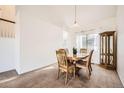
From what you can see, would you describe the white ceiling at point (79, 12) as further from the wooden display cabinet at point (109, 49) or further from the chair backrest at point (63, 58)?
the chair backrest at point (63, 58)

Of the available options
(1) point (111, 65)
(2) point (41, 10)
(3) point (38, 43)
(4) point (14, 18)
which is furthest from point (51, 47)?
(1) point (111, 65)

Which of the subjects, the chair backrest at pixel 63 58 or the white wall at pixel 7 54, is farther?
the white wall at pixel 7 54

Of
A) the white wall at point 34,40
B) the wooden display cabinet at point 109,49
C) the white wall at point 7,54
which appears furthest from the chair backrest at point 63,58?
the wooden display cabinet at point 109,49

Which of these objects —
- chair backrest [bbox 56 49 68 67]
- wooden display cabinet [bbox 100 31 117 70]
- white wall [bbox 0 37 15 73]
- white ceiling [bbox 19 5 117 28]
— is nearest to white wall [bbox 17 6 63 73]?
white ceiling [bbox 19 5 117 28]

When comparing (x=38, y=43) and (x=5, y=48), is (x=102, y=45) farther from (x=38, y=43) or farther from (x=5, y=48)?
(x=5, y=48)

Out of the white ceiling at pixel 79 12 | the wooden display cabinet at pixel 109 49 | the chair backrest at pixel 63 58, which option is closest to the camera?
the chair backrest at pixel 63 58

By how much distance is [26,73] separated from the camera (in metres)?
3.65

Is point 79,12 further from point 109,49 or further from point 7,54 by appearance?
point 7,54

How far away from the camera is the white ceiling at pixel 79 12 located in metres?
4.09

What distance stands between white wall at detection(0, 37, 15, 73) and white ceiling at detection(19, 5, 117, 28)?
4.91 feet

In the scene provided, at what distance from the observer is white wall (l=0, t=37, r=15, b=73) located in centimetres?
373

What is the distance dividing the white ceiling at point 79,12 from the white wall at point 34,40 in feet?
0.79

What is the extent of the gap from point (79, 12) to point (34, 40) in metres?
2.35

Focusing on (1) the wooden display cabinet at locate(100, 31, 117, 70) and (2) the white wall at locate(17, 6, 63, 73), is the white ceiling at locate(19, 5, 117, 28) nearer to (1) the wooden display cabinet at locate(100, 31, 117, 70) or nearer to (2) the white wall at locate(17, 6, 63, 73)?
(2) the white wall at locate(17, 6, 63, 73)
